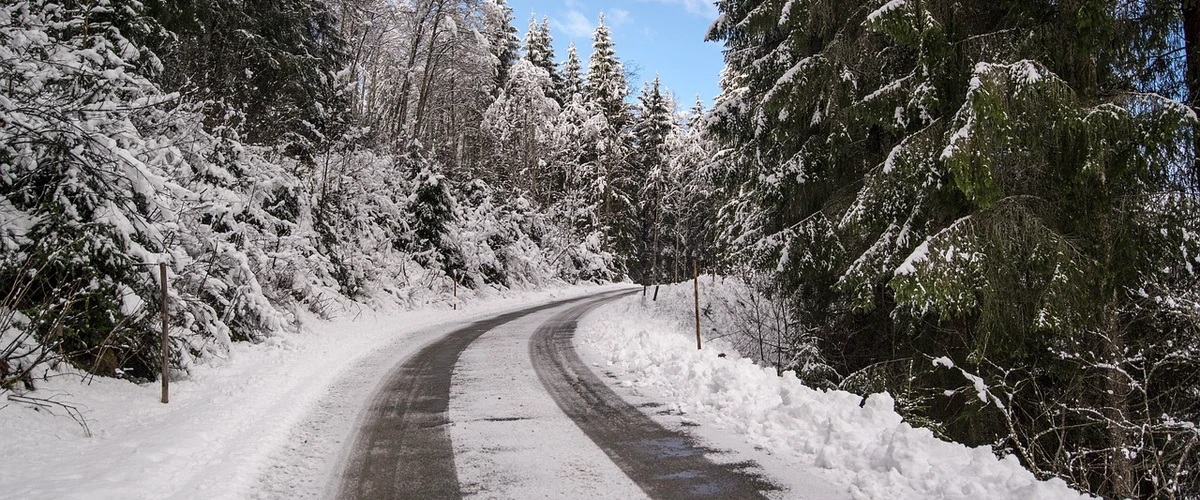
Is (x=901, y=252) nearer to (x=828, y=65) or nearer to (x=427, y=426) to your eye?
(x=828, y=65)

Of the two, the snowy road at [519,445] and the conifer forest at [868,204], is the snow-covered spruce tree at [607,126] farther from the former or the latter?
the snowy road at [519,445]

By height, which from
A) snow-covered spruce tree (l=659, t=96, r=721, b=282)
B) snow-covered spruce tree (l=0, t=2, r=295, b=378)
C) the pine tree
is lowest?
snow-covered spruce tree (l=0, t=2, r=295, b=378)

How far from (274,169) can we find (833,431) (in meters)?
13.5

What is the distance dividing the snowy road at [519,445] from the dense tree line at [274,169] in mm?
2876

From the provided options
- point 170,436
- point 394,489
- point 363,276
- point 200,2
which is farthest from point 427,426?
point 363,276

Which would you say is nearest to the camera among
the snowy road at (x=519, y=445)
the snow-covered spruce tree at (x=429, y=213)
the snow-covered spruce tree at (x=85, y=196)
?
the snowy road at (x=519, y=445)

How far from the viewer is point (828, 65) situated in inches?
355

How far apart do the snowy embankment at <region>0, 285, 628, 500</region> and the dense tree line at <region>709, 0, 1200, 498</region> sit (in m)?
5.71

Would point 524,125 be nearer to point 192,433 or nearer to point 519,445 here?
point 192,433

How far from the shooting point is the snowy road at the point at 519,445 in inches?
164

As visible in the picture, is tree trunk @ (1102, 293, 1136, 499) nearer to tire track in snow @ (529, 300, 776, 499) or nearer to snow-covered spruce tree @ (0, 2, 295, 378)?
tire track in snow @ (529, 300, 776, 499)

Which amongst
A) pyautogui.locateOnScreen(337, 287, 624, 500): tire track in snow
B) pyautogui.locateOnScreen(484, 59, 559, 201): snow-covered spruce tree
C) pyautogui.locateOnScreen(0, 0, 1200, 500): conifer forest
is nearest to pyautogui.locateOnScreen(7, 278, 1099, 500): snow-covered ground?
pyautogui.locateOnScreen(337, 287, 624, 500): tire track in snow

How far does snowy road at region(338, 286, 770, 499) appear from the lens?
13.6 ft

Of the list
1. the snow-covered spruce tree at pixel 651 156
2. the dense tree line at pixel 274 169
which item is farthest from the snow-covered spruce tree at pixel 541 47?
the snow-covered spruce tree at pixel 651 156
